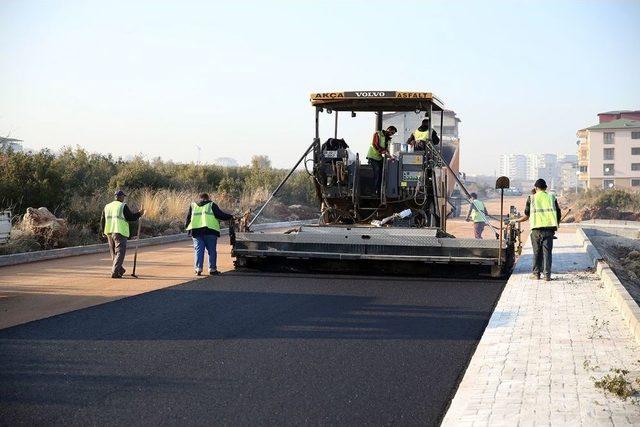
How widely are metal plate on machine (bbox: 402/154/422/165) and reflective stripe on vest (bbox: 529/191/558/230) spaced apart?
205 centimetres

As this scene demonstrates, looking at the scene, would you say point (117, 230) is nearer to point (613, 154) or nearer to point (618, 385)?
point (618, 385)

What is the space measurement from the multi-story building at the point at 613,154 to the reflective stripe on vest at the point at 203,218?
76.7 m

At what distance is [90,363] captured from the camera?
6.86 meters

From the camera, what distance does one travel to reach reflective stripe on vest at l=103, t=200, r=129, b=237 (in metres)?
13.0

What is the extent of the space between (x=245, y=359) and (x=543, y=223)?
7.20 metres

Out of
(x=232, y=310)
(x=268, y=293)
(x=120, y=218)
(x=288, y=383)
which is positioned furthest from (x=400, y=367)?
(x=120, y=218)

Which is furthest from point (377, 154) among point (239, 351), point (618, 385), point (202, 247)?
point (618, 385)

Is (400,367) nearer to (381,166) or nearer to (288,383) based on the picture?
(288,383)

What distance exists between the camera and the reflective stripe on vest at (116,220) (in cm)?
1299

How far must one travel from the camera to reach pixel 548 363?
6.96 metres

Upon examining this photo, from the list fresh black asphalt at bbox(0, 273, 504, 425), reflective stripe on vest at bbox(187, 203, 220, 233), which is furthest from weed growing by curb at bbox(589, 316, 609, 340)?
reflective stripe on vest at bbox(187, 203, 220, 233)

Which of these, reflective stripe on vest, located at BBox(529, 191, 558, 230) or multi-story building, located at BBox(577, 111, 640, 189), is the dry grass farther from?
multi-story building, located at BBox(577, 111, 640, 189)

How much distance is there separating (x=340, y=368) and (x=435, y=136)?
8.18 metres

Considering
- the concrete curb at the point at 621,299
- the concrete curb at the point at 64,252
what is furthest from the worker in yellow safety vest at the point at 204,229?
the concrete curb at the point at 621,299
